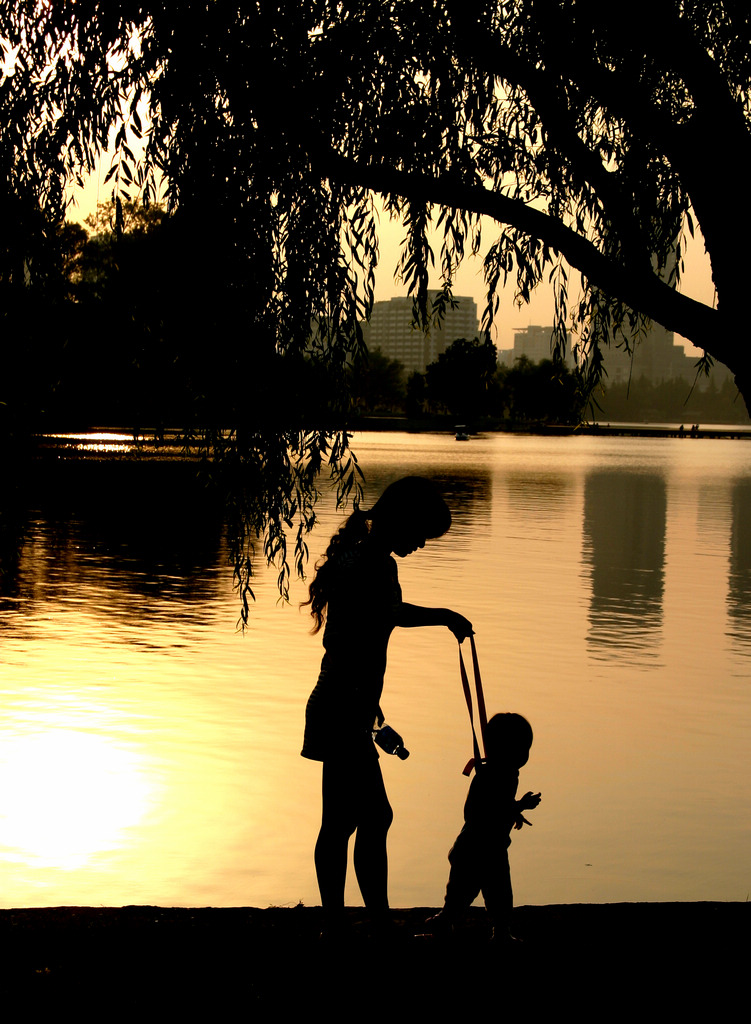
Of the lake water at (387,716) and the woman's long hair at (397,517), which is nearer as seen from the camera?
the woman's long hair at (397,517)

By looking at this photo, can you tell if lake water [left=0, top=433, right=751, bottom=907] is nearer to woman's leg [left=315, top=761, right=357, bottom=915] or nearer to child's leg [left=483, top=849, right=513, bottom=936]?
child's leg [left=483, top=849, right=513, bottom=936]

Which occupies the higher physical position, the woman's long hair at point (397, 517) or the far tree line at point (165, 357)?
the far tree line at point (165, 357)

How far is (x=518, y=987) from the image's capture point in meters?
4.18

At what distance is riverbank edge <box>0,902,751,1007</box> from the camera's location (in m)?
4.08

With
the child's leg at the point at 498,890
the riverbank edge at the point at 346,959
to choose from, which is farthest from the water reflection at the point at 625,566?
the child's leg at the point at 498,890

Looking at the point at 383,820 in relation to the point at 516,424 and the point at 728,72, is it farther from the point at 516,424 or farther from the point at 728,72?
the point at 516,424

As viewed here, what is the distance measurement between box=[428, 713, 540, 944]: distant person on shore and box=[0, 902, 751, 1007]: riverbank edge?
0.29 m

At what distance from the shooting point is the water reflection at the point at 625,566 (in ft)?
47.7

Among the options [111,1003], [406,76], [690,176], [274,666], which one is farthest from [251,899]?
[274,666]

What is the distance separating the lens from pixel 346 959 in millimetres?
4219

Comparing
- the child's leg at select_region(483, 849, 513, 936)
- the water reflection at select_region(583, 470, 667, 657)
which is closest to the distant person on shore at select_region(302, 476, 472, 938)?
the child's leg at select_region(483, 849, 513, 936)

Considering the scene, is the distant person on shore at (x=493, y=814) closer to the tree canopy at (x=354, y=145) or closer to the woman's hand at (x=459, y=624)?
the woman's hand at (x=459, y=624)

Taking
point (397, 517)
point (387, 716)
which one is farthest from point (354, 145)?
point (387, 716)

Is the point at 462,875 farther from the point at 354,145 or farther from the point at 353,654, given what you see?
the point at 354,145
